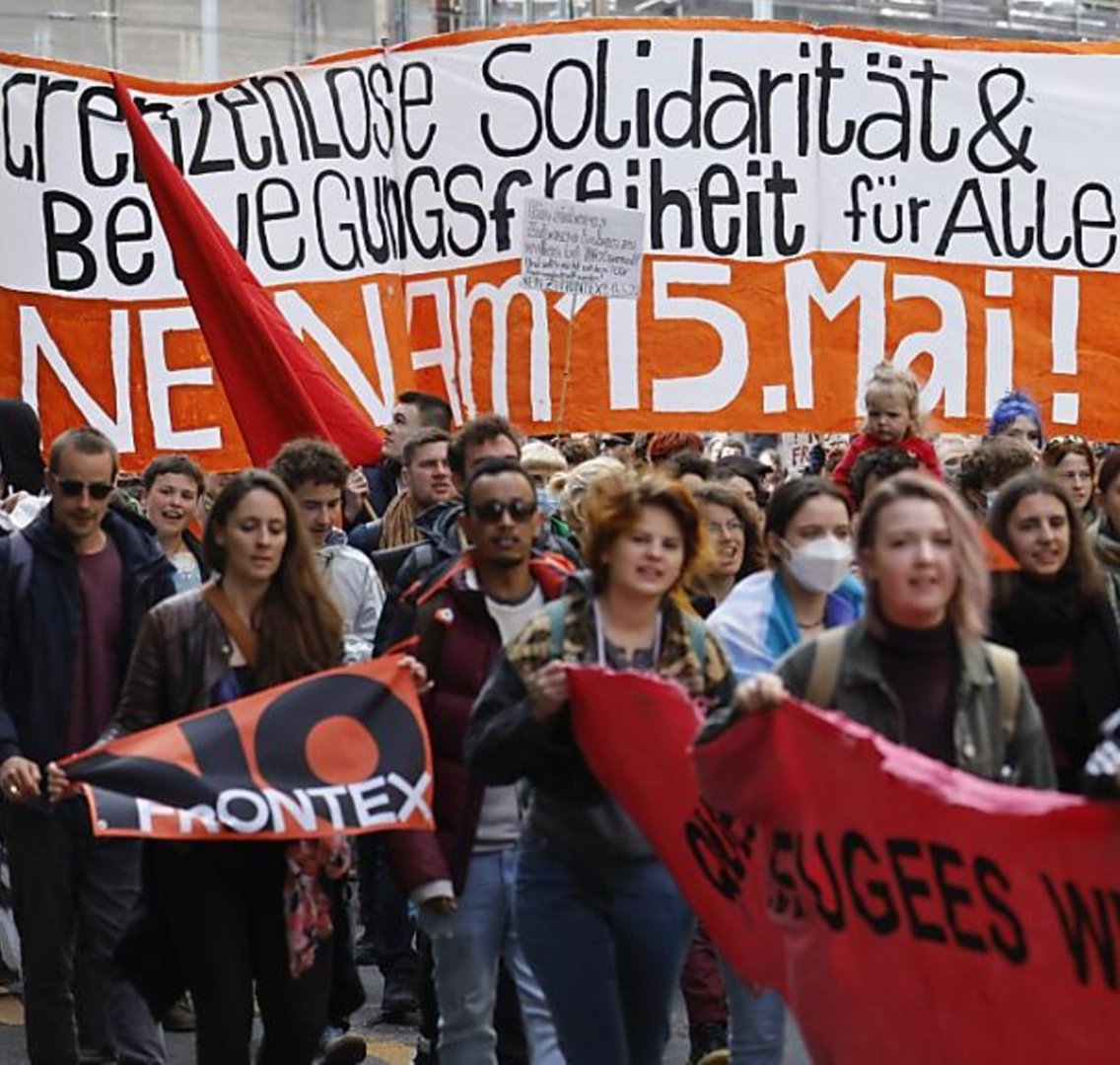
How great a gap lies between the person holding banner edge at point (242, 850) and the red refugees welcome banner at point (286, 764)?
0.07m

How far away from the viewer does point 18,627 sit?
7.44 metres

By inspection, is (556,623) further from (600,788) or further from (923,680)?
(923,680)

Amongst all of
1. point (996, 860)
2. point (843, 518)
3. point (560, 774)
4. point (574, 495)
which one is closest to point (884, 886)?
point (996, 860)

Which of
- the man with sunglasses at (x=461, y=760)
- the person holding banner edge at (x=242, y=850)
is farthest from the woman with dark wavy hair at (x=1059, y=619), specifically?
the person holding banner edge at (x=242, y=850)

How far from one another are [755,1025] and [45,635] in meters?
2.19

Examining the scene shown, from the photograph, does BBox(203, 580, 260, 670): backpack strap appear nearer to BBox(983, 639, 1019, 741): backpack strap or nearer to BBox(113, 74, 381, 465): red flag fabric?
BBox(983, 639, 1019, 741): backpack strap

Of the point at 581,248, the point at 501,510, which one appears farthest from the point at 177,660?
the point at 581,248

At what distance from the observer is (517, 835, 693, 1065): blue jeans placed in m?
5.85

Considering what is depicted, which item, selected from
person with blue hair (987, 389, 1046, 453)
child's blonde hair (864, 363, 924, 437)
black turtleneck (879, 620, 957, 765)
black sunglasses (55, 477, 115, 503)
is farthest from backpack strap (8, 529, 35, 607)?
person with blue hair (987, 389, 1046, 453)

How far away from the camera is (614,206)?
11328mm

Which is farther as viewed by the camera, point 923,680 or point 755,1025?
point 755,1025

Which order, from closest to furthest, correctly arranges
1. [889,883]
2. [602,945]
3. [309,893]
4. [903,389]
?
[889,883], [602,945], [309,893], [903,389]

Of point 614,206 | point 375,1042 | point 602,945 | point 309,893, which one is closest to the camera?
point 602,945

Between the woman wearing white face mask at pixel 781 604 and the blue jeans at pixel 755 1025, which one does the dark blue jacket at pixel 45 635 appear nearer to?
the woman wearing white face mask at pixel 781 604
